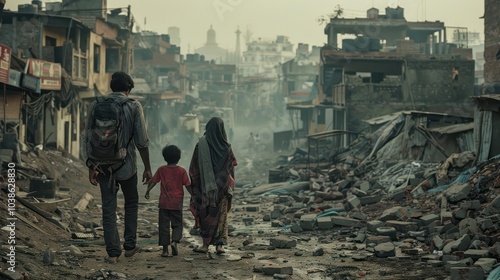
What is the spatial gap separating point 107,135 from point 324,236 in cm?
540

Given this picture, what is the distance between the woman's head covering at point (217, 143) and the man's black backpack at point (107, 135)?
1.66 meters

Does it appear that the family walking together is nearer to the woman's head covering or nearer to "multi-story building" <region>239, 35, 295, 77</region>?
the woman's head covering

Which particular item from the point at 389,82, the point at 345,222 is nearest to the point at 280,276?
the point at 345,222

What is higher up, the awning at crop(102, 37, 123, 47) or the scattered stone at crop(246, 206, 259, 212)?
the awning at crop(102, 37, 123, 47)

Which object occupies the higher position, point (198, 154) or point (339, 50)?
point (339, 50)

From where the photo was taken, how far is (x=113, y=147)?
22.9 ft

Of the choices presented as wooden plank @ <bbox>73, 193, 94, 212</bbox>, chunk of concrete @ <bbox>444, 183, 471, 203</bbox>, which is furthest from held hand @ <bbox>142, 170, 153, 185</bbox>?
wooden plank @ <bbox>73, 193, 94, 212</bbox>

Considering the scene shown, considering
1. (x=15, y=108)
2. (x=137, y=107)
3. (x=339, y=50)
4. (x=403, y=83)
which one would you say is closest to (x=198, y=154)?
(x=137, y=107)

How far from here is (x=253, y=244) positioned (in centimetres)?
991

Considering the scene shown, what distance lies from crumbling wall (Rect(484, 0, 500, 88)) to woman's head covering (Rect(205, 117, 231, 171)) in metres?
26.4

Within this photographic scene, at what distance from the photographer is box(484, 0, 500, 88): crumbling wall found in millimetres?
32688

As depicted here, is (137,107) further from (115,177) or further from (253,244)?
(253,244)

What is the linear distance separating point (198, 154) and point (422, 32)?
1715 inches

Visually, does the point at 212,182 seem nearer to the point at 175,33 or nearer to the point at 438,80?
the point at 438,80
